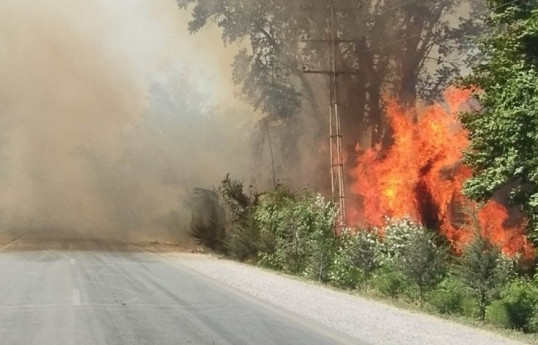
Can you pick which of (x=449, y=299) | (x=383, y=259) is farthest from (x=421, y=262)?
(x=383, y=259)

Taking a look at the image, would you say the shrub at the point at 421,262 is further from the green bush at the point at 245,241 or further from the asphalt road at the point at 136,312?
the green bush at the point at 245,241

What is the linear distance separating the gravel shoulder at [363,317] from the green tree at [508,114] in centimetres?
311

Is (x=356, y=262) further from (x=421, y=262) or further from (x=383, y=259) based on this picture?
(x=421, y=262)

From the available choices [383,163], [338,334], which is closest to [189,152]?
[383,163]

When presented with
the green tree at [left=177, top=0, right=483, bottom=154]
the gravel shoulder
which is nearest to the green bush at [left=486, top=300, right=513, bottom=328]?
the gravel shoulder

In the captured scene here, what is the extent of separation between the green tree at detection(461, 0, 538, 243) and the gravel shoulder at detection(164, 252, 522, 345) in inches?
122

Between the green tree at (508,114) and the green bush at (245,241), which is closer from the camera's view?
the green tree at (508,114)

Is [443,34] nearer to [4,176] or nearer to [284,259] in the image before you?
[284,259]

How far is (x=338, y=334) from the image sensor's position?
9.97 meters

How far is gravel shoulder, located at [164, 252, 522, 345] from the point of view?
1020 centimetres

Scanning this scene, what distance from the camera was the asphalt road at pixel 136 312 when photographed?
9.53 metres

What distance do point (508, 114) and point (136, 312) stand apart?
8.38 m

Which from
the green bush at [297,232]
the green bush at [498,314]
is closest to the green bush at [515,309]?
the green bush at [498,314]

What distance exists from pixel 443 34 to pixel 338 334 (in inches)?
1448
